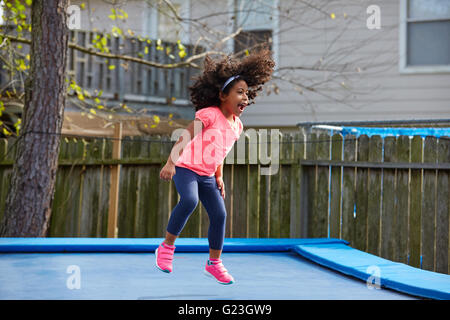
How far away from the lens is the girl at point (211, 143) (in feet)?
11.3

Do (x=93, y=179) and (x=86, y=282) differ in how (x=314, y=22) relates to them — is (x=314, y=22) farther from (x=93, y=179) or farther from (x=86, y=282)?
(x=86, y=282)

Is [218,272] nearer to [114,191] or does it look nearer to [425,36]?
[114,191]

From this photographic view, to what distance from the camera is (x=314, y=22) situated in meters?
9.27

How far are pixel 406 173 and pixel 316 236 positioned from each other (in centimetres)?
115

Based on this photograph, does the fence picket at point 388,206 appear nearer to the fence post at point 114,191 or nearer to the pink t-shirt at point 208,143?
the pink t-shirt at point 208,143

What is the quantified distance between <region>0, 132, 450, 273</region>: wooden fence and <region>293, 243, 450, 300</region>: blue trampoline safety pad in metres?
0.84

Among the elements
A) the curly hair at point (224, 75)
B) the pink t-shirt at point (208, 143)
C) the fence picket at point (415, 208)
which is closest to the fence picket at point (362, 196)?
the fence picket at point (415, 208)

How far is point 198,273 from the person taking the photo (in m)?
3.82

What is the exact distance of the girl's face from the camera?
3.45 meters

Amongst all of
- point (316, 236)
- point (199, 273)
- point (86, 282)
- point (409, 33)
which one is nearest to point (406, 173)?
point (316, 236)

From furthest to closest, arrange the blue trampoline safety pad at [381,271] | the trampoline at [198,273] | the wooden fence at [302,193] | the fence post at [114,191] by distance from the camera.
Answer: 1. the fence post at [114,191]
2. the wooden fence at [302,193]
3. the blue trampoline safety pad at [381,271]
4. the trampoline at [198,273]

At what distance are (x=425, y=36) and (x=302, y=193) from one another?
407 centimetres

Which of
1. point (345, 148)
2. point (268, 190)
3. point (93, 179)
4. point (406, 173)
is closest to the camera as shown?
point (406, 173)

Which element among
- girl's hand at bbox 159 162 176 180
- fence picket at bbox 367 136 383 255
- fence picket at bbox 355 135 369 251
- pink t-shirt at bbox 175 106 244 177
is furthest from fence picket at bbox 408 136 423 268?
girl's hand at bbox 159 162 176 180
